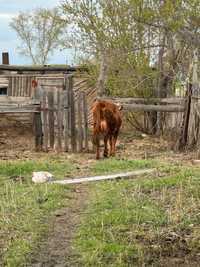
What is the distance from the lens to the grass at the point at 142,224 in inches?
207

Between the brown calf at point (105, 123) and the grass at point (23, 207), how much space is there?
82.3 inches

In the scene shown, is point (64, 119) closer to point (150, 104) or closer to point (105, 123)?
point (105, 123)

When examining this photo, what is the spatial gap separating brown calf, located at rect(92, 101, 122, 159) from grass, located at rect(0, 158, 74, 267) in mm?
2090

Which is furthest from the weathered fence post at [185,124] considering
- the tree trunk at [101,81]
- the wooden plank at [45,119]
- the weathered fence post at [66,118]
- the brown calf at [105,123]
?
the tree trunk at [101,81]

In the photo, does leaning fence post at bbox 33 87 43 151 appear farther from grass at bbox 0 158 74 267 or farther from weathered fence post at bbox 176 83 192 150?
weathered fence post at bbox 176 83 192 150

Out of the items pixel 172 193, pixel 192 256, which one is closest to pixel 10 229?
pixel 192 256

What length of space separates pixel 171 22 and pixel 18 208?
→ 9.47 ft

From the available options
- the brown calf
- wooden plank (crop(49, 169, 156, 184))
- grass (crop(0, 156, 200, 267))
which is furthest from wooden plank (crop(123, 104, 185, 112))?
grass (crop(0, 156, 200, 267))

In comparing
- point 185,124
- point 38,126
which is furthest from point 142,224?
point 38,126

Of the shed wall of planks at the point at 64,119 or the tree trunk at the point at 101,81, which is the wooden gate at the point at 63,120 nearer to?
the shed wall of planks at the point at 64,119

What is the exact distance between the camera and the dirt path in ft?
17.0

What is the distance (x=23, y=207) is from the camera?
278 inches

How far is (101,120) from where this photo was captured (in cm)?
1243

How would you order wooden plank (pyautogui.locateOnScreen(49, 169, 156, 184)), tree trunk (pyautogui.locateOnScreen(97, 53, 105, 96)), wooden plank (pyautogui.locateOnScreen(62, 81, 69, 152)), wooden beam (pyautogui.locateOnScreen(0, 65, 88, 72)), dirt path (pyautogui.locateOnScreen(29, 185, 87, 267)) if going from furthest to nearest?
wooden beam (pyautogui.locateOnScreen(0, 65, 88, 72))
tree trunk (pyautogui.locateOnScreen(97, 53, 105, 96))
wooden plank (pyautogui.locateOnScreen(62, 81, 69, 152))
wooden plank (pyautogui.locateOnScreen(49, 169, 156, 184))
dirt path (pyautogui.locateOnScreen(29, 185, 87, 267))
